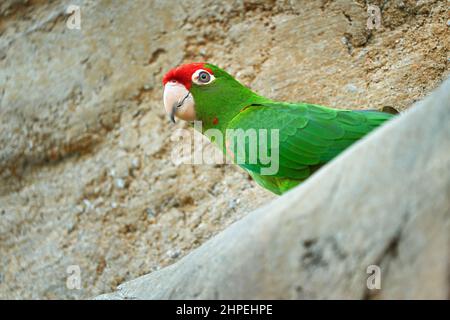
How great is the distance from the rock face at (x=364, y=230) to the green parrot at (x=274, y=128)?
785mm

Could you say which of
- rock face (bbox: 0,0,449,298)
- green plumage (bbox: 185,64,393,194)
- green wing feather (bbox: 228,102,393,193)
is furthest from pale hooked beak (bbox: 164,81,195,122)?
rock face (bbox: 0,0,449,298)

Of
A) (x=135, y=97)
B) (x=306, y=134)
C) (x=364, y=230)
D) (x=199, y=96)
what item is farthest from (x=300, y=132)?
(x=135, y=97)

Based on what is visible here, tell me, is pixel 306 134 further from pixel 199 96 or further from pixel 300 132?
pixel 199 96

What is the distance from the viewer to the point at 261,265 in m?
1.75

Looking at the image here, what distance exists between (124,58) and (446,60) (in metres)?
1.96

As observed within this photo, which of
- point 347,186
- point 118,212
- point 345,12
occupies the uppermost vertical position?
point 347,186

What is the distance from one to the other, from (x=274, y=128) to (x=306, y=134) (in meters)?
0.13

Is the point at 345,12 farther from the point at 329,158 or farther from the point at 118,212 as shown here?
the point at 118,212

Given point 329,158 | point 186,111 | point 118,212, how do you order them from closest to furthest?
1. point 329,158
2. point 186,111
3. point 118,212

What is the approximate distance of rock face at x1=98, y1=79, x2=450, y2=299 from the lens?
1529mm

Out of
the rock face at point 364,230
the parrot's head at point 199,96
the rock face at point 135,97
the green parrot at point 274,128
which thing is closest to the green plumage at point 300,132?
the green parrot at point 274,128

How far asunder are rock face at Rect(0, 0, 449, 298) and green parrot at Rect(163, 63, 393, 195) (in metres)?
0.84

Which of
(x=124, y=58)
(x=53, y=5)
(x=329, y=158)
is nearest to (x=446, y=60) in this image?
(x=329, y=158)

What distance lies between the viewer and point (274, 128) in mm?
2693
